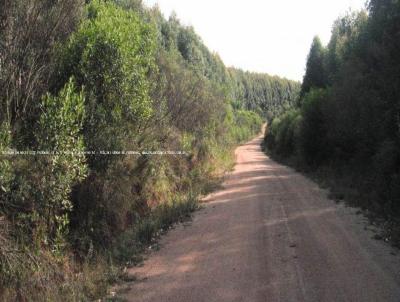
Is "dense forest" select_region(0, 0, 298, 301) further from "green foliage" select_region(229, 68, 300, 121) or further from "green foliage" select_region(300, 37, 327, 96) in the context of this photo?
"green foliage" select_region(229, 68, 300, 121)

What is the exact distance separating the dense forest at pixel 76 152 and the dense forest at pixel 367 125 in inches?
20.8

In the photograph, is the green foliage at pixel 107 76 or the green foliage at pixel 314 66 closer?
the green foliage at pixel 107 76

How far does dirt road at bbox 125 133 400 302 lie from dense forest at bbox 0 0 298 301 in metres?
0.96

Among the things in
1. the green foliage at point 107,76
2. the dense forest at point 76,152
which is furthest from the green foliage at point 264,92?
the green foliage at point 107,76

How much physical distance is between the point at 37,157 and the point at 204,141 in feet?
59.8

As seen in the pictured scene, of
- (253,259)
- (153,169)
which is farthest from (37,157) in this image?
(153,169)

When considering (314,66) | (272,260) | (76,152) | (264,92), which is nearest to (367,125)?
(272,260)

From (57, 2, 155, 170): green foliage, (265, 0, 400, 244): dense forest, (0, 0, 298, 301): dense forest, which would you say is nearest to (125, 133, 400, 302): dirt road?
(0, 0, 298, 301): dense forest

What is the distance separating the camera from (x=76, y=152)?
31.2ft

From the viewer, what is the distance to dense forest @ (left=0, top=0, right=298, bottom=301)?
326 inches

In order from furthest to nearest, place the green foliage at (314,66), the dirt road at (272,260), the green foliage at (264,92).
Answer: the green foliage at (264,92) < the green foliage at (314,66) < the dirt road at (272,260)

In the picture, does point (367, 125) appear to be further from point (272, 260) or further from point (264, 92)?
point (264, 92)

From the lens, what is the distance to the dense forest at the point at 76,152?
8.29 m

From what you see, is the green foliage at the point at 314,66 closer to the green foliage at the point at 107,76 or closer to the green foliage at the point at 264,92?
the green foliage at the point at 107,76
